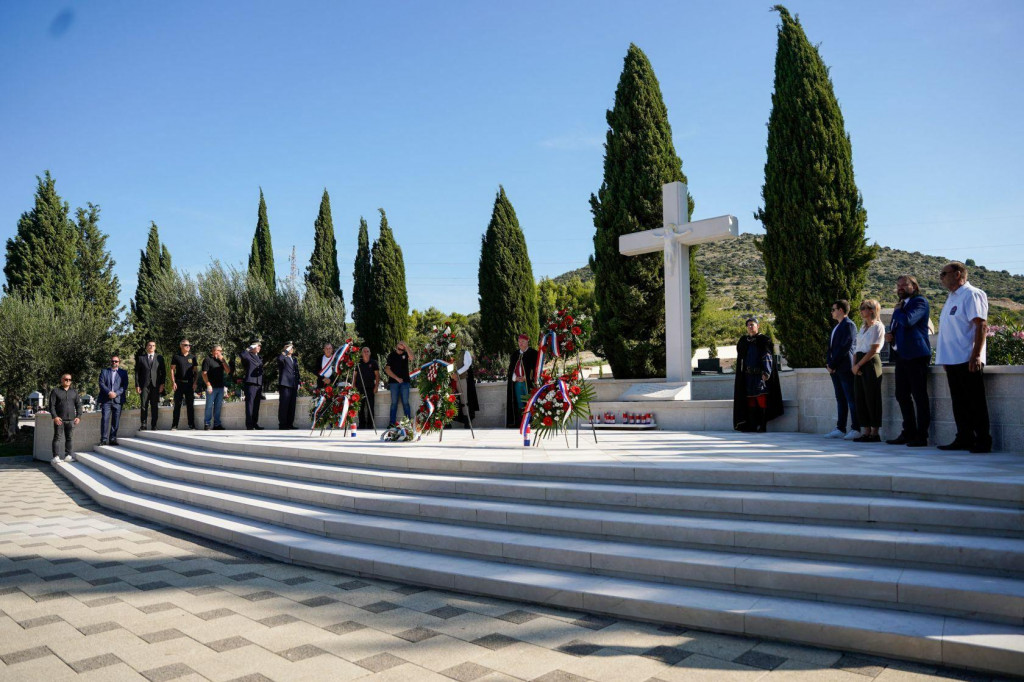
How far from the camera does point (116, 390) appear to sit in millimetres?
14469

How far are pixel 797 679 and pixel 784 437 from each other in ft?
20.2

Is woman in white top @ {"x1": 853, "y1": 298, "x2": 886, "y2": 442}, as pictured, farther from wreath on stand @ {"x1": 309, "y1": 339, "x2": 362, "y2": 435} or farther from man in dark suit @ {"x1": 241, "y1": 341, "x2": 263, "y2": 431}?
man in dark suit @ {"x1": 241, "y1": 341, "x2": 263, "y2": 431}

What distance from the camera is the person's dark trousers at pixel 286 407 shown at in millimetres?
14531

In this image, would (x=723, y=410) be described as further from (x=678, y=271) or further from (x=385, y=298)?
(x=385, y=298)

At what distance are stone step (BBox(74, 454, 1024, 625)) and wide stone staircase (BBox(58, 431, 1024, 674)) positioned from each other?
12 millimetres

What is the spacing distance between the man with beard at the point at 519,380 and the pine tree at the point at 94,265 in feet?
68.9

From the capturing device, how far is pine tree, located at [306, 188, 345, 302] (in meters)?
32.4

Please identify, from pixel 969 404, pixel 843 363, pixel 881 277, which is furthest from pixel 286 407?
pixel 881 277

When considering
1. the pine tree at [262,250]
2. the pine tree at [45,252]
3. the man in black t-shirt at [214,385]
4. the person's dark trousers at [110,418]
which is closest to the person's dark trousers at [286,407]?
the man in black t-shirt at [214,385]

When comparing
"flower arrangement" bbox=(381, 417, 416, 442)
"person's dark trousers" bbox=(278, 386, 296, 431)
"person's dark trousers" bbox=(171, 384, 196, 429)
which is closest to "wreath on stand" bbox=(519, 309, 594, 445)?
"flower arrangement" bbox=(381, 417, 416, 442)

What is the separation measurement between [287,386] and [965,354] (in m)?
12.2

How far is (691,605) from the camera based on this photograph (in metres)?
4.16

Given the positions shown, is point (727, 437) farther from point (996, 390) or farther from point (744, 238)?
point (744, 238)

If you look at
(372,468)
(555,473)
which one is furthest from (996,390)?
(372,468)
